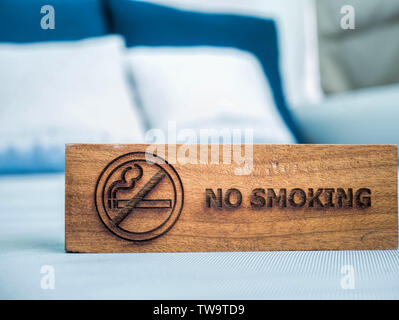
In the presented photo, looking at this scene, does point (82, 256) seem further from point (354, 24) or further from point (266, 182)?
point (354, 24)

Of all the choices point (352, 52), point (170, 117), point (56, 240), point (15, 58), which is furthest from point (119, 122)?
point (352, 52)

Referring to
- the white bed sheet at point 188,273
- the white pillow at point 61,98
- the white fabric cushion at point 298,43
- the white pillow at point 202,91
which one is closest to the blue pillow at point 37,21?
the white pillow at point 61,98

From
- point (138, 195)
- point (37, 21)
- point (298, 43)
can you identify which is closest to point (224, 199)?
point (138, 195)

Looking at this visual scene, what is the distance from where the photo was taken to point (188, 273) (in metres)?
0.44

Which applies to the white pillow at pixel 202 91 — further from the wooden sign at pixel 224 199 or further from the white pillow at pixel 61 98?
the wooden sign at pixel 224 199

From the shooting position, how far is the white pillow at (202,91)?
4.81ft

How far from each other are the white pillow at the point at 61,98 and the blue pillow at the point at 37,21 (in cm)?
10

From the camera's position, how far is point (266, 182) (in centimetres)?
59

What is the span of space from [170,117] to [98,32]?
0.53 metres

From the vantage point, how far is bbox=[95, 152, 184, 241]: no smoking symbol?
0.58 m

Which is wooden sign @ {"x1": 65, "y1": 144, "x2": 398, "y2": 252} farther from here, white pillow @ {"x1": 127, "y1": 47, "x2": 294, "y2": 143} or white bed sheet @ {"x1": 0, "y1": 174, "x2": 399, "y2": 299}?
white pillow @ {"x1": 127, "y1": 47, "x2": 294, "y2": 143}

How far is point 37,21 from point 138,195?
127 centimetres

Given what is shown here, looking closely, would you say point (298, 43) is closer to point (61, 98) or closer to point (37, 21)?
point (37, 21)

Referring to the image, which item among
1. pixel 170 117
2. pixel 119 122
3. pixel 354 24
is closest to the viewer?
pixel 119 122
